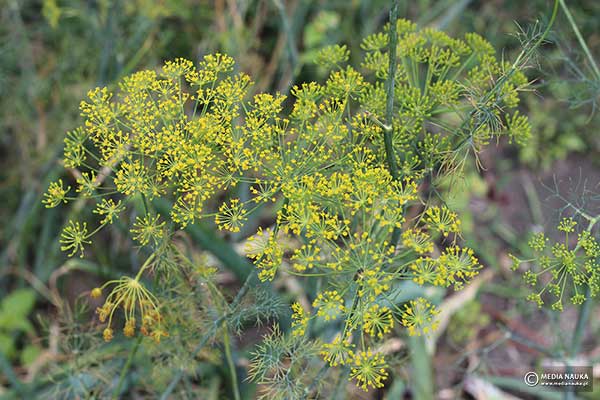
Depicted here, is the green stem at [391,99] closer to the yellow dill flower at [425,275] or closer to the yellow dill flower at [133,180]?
the yellow dill flower at [425,275]

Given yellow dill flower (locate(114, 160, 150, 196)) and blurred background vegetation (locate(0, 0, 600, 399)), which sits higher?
yellow dill flower (locate(114, 160, 150, 196))

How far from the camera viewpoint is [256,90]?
2.59 meters

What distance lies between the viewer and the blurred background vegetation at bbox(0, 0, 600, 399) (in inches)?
88.8

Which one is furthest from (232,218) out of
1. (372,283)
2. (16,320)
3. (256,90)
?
(256,90)

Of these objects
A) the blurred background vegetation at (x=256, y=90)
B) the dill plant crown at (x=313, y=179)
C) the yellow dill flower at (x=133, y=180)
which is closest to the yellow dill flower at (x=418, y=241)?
the dill plant crown at (x=313, y=179)

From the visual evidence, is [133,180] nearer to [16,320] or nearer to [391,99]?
[391,99]

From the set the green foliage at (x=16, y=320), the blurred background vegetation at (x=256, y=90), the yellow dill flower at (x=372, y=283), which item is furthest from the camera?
the blurred background vegetation at (x=256, y=90)

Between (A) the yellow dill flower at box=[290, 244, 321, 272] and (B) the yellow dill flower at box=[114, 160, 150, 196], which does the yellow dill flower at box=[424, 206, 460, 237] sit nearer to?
(A) the yellow dill flower at box=[290, 244, 321, 272]

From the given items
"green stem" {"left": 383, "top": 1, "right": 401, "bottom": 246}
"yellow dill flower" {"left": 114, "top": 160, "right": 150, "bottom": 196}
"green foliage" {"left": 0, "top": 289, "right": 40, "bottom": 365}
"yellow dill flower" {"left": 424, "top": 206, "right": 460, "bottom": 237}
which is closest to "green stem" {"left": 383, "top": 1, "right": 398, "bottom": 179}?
"green stem" {"left": 383, "top": 1, "right": 401, "bottom": 246}

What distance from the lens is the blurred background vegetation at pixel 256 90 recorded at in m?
2.26

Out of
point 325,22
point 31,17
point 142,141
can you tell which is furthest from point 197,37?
point 142,141

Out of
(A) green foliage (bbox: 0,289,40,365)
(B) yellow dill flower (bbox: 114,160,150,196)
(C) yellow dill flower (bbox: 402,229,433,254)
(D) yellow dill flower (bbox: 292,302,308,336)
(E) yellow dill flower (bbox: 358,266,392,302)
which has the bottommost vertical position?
(A) green foliage (bbox: 0,289,40,365)

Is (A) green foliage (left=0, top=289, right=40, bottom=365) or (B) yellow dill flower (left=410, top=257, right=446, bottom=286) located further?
(A) green foliage (left=0, top=289, right=40, bottom=365)

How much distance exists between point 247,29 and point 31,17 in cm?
105
